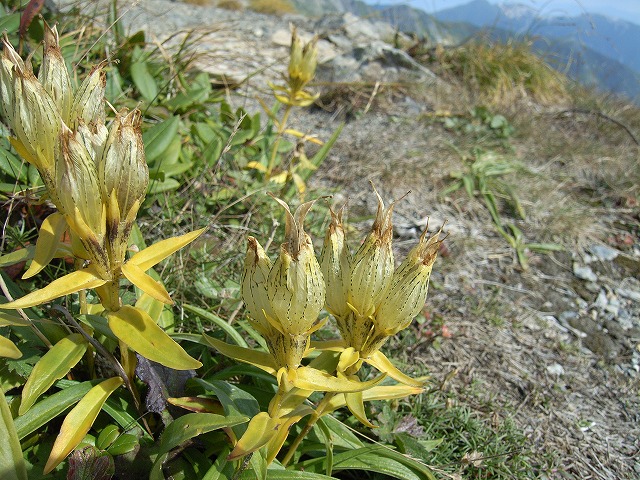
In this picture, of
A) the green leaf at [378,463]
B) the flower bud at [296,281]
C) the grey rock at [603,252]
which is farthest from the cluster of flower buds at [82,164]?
the grey rock at [603,252]

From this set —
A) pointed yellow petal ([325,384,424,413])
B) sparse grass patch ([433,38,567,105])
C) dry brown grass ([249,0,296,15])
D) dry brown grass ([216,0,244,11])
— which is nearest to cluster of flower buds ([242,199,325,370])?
pointed yellow petal ([325,384,424,413])

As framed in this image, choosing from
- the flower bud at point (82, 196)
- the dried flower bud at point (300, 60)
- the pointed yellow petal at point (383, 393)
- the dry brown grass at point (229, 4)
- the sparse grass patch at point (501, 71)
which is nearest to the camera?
the flower bud at point (82, 196)

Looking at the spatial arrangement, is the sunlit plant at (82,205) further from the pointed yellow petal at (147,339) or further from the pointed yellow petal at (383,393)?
the pointed yellow petal at (383,393)

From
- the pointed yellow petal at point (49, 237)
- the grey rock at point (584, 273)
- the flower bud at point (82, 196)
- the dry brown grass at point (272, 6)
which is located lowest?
the grey rock at point (584, 273)

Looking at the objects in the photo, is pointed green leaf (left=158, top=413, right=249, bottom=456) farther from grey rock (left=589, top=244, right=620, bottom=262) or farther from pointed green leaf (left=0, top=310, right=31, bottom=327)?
grey rock (left=589, top=244, right=620, bottom=262)

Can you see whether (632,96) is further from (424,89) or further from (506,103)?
(424,89)

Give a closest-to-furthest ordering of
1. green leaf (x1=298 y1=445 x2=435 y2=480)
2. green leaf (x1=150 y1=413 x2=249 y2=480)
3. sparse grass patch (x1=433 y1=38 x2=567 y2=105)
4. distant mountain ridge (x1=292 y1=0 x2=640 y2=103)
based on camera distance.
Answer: green leaf (x1=150 y1=413 x2=249 y2=480)
green leaf (x1=298 y1=445 x2=435 y2=480)
sparse grass patch (x1=433 y1=38 x2=567 y2=105)
distant mountain ridge (x1=292 y1=0 x2=640 y2=103)
